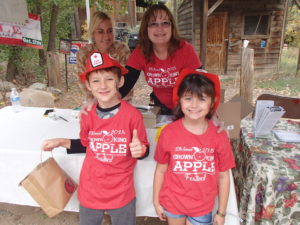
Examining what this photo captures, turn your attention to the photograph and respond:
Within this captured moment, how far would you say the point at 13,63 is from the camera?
7.23 m

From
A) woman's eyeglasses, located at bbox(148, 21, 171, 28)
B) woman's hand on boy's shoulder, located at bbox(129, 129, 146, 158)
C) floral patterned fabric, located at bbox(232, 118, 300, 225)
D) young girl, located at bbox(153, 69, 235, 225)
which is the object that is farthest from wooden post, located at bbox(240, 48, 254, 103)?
woman's hand on boy's shoulder, located at bbox(129, 129, 146, 158)

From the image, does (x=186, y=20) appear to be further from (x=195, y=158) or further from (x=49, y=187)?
(x=49, y=187)

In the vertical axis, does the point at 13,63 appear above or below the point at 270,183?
above

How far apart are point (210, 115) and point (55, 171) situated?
3.54 feet

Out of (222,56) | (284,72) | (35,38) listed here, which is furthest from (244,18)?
(35,38)

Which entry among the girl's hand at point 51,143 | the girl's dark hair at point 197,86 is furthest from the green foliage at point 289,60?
the girl's hand at point 51,143

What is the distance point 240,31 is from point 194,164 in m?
9.17

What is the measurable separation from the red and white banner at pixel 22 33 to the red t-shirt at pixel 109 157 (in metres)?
3.76

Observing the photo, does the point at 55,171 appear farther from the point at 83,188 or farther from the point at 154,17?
the point at 154,17

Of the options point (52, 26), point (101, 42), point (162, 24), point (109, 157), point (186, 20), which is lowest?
point (109, 157)

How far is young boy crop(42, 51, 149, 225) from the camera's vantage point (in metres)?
1.51

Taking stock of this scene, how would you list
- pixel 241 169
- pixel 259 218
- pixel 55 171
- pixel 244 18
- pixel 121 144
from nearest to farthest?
pixel 121 144
pixel 55 171
pixel 259 218
pixel 241 169
pixel 244 18

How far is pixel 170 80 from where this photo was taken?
2.34 meters

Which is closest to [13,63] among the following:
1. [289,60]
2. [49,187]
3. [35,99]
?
[35,99]
